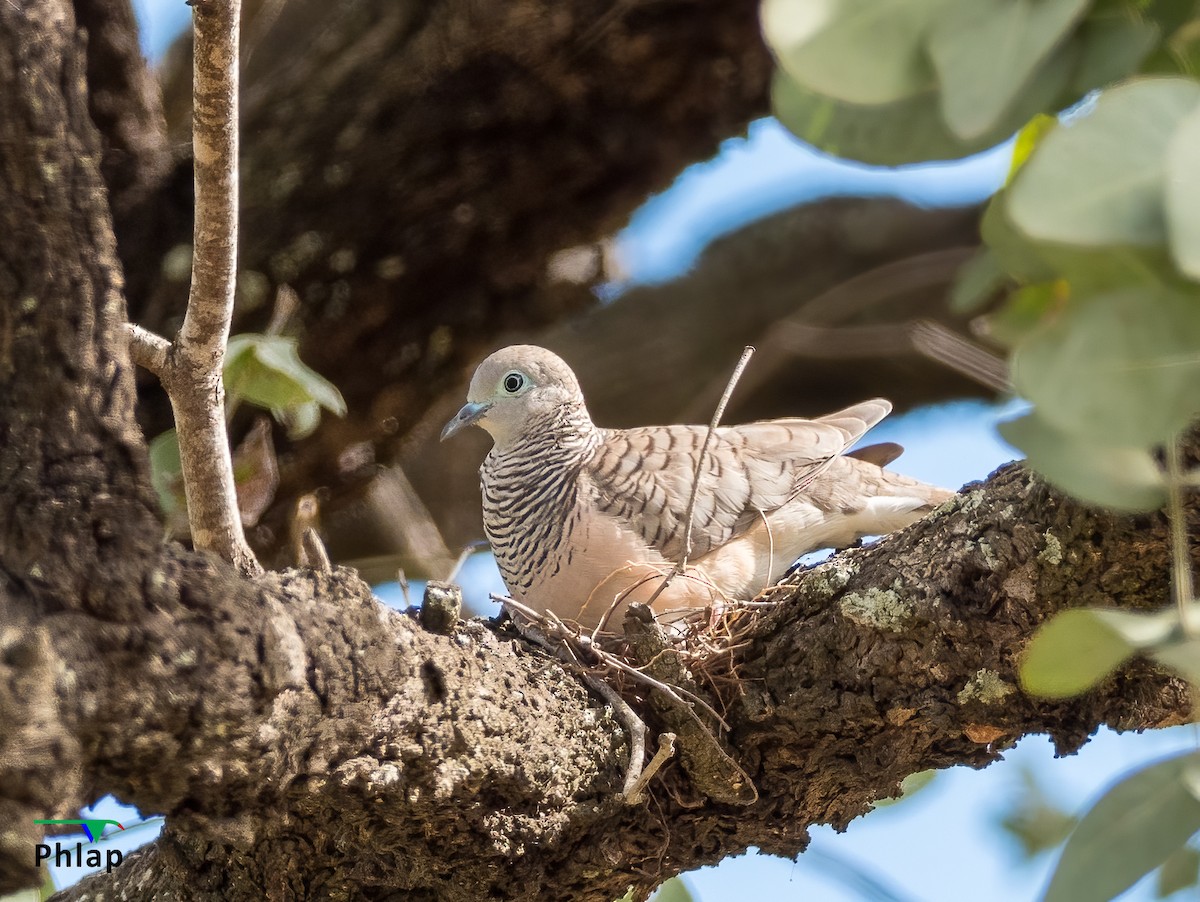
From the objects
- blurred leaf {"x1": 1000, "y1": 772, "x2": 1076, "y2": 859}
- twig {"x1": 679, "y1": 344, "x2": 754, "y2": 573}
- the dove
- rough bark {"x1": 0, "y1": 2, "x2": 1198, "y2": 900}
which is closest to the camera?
rough bark {"x1": 0, "y1": 2, "x2": 1198, "y2": 900}

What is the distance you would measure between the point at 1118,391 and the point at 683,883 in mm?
1945

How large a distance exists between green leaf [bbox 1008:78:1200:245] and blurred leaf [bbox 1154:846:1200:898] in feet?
1.39

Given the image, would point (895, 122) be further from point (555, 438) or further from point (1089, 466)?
point (555, 438)

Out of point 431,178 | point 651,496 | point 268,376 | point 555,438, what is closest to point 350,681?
point 268,376

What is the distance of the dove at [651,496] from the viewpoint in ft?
9.66

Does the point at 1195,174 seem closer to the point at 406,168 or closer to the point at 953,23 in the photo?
the point at 953,23

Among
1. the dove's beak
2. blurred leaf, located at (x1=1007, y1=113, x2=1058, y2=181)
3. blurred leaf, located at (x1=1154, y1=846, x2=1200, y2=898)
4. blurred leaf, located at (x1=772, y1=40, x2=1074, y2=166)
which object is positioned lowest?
the dove's beak

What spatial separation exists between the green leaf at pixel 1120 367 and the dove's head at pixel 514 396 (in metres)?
2.71

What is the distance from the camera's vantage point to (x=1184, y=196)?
2.09 feet

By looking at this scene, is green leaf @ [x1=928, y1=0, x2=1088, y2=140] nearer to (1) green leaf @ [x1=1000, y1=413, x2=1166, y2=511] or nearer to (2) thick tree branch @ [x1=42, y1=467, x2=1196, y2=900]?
(1) green leaf @ [x1=1000, y1=413, x2=1166, y2=511]

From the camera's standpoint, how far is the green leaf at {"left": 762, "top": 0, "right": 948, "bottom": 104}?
0.73m

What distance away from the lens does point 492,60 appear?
348 centimetres

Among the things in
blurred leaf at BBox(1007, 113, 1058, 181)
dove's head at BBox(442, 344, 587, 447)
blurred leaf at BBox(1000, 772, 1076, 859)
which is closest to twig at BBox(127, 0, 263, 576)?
blurred leaf at BBox(1007, 113, 1058, 181)

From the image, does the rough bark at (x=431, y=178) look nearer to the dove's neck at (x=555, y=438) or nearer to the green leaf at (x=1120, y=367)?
the dove's neck at (x=555, y=438)
